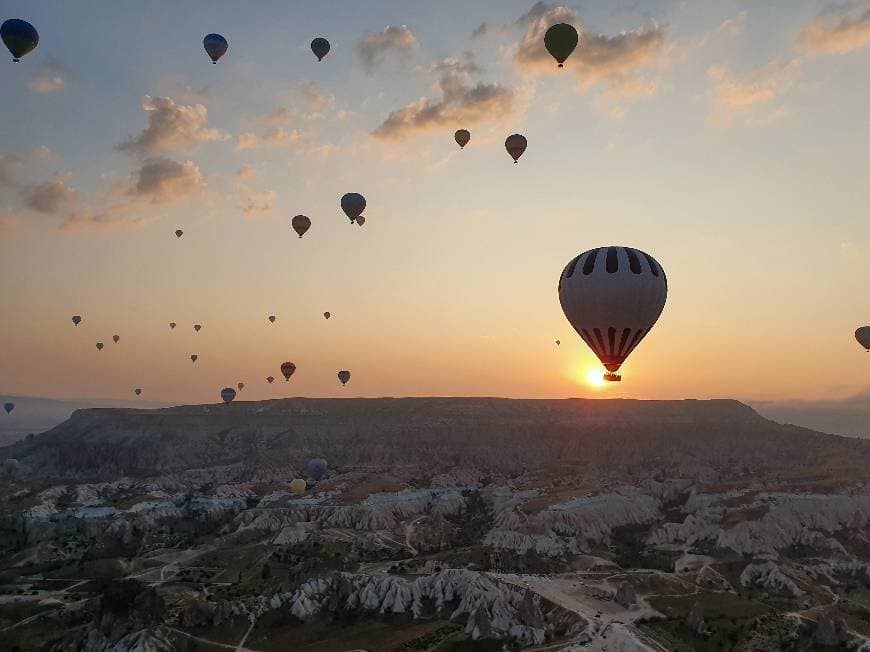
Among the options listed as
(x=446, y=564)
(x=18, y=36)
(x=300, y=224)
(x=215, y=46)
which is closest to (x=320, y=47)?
(x=215, y=46)

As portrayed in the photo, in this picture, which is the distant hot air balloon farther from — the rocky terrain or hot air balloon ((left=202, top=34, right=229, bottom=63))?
hot air balloon ((left=202, top=34, right=229, bottom=63))

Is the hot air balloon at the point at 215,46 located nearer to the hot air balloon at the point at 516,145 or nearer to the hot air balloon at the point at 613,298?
the hot air balloon at the point at 516,145

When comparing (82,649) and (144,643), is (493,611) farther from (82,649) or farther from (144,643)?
(82,649)

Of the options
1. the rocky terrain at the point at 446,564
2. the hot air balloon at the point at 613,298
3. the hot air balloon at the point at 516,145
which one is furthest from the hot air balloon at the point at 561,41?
the rocky terrain at the point at 446,564

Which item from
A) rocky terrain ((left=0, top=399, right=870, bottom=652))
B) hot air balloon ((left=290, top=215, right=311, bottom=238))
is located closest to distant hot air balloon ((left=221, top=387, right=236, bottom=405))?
rocky terrain ((left=0, top=399, right=870, bottom=652))

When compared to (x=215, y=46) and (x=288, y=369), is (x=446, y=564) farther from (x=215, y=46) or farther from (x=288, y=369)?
(x=215, y=46)

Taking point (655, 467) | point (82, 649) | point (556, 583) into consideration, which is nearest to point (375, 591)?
point (556, 583)
